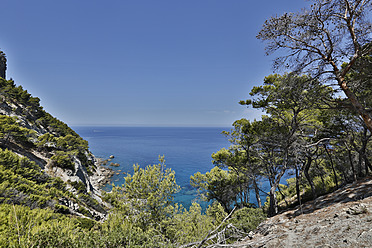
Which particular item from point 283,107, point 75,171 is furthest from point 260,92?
point 75,171

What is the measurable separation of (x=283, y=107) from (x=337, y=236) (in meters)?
7.16

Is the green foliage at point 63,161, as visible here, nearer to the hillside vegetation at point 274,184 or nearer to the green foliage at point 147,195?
the hillside vegetation at point 274,184

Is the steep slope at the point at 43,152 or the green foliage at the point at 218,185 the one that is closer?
the green foliage at the point at 218,185

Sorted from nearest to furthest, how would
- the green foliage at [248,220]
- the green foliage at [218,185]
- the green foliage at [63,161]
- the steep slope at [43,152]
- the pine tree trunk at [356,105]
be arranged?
the pine tree trunk at [356,105], the green foliage at [248,220], the green foliage at [218,185], the steep slope at [43,152], the green foliage at [63,161]

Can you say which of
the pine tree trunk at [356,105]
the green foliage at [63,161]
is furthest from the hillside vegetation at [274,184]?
the green foliage at [63,161]

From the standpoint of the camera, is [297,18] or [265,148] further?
[265,148]

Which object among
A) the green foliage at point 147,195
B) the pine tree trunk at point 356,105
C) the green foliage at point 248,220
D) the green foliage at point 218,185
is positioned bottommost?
the green foliage at point 218,185

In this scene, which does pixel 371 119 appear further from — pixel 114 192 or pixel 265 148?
pixel 114 192

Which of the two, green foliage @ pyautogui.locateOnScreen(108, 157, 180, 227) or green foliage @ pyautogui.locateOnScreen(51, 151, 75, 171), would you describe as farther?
green foliage @ pyautogui.locateOnScreen(51, 151, 75, 171)

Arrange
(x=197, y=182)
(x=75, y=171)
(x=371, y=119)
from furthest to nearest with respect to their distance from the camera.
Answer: (x=75, y=171) → (x=197, y=182) → (x=371, y=119)

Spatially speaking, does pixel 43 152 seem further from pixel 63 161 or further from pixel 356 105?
pixel 356 105

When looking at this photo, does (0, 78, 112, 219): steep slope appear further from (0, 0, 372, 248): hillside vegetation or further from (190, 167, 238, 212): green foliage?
(190, 167, 238, 212): green foliage

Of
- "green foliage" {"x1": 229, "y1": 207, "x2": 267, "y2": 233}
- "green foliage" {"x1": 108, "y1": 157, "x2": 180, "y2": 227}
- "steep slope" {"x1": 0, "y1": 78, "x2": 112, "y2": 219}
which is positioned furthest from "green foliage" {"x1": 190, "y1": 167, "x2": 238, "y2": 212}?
"steep slope" {"x1": 0, "y1": 78, "x2": 112, "y2": 219}

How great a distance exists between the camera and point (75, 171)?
25000 millimetres
